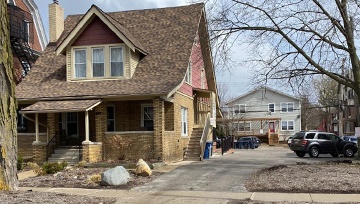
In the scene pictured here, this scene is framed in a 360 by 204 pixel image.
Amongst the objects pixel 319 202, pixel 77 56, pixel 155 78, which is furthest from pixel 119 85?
pixel 319 202

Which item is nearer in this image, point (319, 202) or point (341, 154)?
point (319, 202)

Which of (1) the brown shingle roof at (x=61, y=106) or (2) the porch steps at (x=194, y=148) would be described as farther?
(2) the porch steps at (x=194, y=148)

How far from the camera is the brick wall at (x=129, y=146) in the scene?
18.4m

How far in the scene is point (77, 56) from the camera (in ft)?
67.1

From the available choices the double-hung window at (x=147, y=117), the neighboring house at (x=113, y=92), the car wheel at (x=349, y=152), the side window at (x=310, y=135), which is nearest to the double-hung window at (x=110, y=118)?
the neighboring house at (x=113, y=92)

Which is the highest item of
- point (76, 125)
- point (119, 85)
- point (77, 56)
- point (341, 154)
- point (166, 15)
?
point (166, 15)

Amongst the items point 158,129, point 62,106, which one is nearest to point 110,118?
point 62,106

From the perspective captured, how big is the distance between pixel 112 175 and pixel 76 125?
368 inches

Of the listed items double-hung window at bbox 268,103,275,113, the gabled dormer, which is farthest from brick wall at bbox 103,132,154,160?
double-hung window at bbox 268,103,275,113

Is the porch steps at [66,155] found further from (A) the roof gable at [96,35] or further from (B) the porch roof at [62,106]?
(A) the roof gable at [96,35]

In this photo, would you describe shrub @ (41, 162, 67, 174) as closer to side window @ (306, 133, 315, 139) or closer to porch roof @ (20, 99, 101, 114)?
porch roof @ (20, 99, 101, 114)

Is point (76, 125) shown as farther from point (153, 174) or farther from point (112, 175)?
point (112, 175)

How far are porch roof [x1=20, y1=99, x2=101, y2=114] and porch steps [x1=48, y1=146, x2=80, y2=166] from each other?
2385 millimetres

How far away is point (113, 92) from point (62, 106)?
2.31 metres
